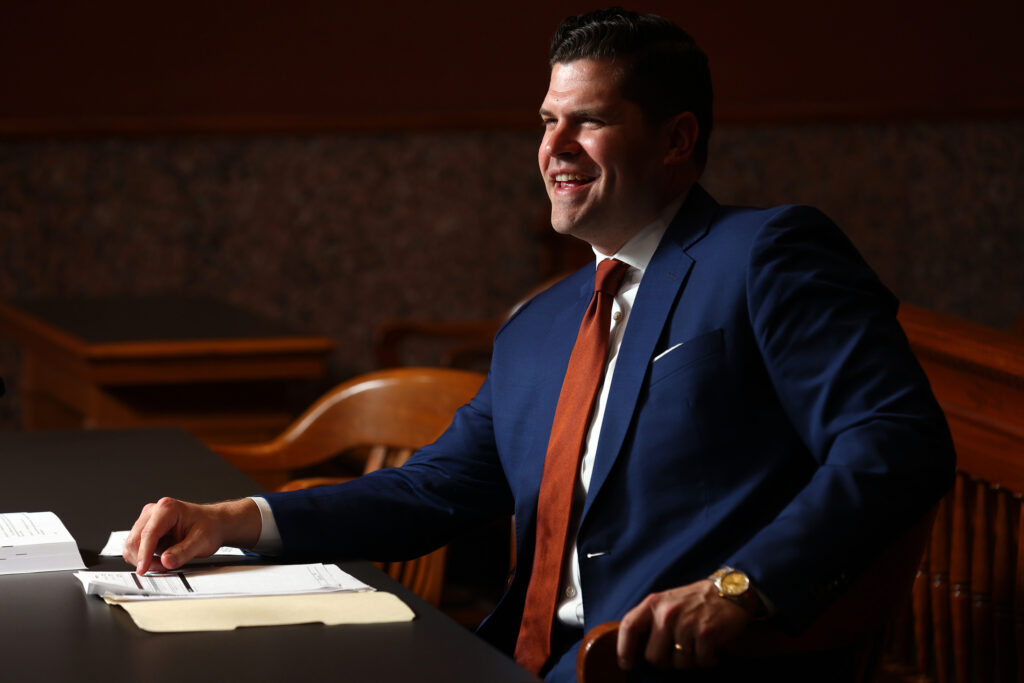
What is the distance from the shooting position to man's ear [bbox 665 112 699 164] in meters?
1.82

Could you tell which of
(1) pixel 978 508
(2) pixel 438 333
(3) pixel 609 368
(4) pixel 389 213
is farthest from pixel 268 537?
(4) pixel 389 213

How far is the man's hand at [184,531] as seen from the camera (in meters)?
1.61

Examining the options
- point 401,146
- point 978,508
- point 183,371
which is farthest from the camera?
point 401,146

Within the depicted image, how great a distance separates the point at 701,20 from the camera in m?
5.46

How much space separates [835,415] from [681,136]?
484mm

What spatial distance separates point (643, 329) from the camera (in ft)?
5.65

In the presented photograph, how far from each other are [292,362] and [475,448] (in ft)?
6.04

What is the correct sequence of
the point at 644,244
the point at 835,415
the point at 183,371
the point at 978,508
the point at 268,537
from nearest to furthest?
the point at 835,415 → the point at 268,537 → the point at 644,244 → the point at 978,508 → the point at 183,371

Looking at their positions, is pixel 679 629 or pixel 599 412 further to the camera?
Answer: pixel 599 412

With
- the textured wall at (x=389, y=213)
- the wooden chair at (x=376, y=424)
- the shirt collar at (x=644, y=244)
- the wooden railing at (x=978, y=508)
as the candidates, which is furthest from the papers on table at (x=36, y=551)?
the textured wall at (x=389, y=213)

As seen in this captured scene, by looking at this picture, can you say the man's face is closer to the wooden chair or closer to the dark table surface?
the dark table surface

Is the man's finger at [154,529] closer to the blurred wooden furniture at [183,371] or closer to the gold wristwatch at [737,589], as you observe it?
the gold wristwatch at [737,589]

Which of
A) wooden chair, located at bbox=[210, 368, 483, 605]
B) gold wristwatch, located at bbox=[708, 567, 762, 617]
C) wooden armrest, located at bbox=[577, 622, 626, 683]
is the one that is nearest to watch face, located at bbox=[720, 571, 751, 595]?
gold wristwatch, located at bbox=[708, 567, 762, 617]

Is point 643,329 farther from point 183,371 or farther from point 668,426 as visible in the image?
point 183,371
